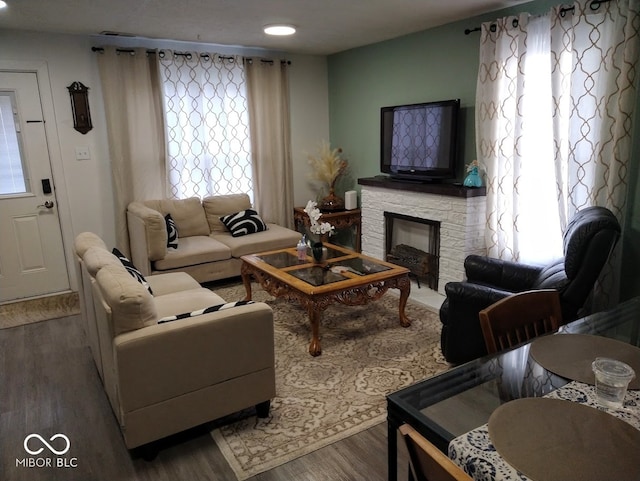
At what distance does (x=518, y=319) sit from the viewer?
5.72 ft

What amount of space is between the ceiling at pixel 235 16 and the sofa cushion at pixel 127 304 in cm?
212

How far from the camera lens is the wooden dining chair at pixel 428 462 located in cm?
84

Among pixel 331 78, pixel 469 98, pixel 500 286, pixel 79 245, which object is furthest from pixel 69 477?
pixel 331 78

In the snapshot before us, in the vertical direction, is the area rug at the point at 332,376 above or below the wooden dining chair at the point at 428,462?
below

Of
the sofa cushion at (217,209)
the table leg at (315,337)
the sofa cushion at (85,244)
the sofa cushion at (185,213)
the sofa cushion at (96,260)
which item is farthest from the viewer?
the sofa cushion at (217,209)

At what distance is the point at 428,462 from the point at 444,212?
10.9 feet

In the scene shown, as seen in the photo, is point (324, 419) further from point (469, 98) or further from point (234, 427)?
point (469, 98)

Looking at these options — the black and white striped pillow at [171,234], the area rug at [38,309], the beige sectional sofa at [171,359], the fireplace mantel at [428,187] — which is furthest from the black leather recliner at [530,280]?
the area rug at [38,309]

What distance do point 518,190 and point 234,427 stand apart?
273cm

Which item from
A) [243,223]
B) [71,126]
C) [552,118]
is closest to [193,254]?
[243,223]

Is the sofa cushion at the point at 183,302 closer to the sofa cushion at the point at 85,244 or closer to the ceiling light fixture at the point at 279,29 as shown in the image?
the sofa cushion at the point at 85,244

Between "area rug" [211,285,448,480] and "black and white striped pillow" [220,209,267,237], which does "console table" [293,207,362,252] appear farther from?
"area rug" [211,285,448,480]

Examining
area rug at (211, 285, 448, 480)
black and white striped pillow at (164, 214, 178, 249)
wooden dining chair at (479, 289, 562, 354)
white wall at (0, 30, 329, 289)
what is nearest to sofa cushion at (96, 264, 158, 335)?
area rug at (211, 285, 448, 480)

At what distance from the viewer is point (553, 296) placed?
1812mm
